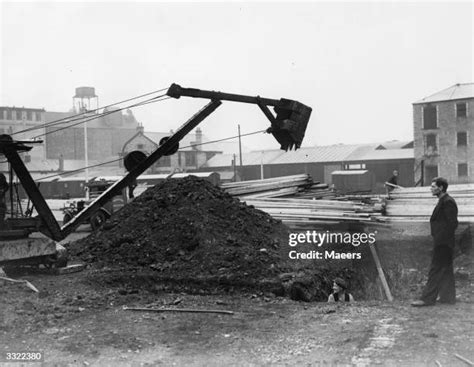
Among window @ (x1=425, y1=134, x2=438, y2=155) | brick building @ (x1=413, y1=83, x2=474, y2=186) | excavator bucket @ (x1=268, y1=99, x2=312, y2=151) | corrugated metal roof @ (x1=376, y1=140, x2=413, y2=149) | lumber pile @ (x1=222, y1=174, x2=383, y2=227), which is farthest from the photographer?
corrugated metal roof @ (x1=376, y1=140, x2=413, y2=149)

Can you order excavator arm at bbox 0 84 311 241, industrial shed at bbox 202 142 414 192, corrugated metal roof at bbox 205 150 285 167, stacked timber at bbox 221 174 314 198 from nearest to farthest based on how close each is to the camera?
excavator arm at bbox 0 84 311 241 → stacked timber at bbox 221 174 314 198 → industrial shed at bbox 202 142 414 192 → corrugated metal roof at bbox 205 150 285 167

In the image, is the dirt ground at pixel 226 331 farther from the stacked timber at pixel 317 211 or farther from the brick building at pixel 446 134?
the brick building at pixel 446 134

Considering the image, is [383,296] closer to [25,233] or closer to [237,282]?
[237,282]

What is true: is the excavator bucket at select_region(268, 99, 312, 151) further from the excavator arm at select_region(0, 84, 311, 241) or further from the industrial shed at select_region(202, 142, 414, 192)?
the industrial shed at select_region(202, 142, 414, 192)

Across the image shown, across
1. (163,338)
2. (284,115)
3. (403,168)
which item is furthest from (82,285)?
(403,168)

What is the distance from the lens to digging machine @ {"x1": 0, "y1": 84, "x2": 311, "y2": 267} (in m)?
8.76

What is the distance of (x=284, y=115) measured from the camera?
34.5ft

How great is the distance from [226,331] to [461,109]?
124ft

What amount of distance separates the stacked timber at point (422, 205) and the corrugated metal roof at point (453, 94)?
2791 cm

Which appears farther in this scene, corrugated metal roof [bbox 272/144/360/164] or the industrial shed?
corrugated metal roof [bbox 272/144/360/164]

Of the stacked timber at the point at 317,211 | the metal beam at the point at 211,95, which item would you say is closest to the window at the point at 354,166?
the stacked timber at the point at 317,211

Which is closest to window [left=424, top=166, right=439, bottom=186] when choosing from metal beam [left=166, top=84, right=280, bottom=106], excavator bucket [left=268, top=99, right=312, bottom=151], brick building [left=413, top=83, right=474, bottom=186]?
brick building [left=413, top=83, right=474, bottom=186]

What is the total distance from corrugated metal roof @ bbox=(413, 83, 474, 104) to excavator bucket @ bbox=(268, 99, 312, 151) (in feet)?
107

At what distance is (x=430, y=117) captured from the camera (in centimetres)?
4075
